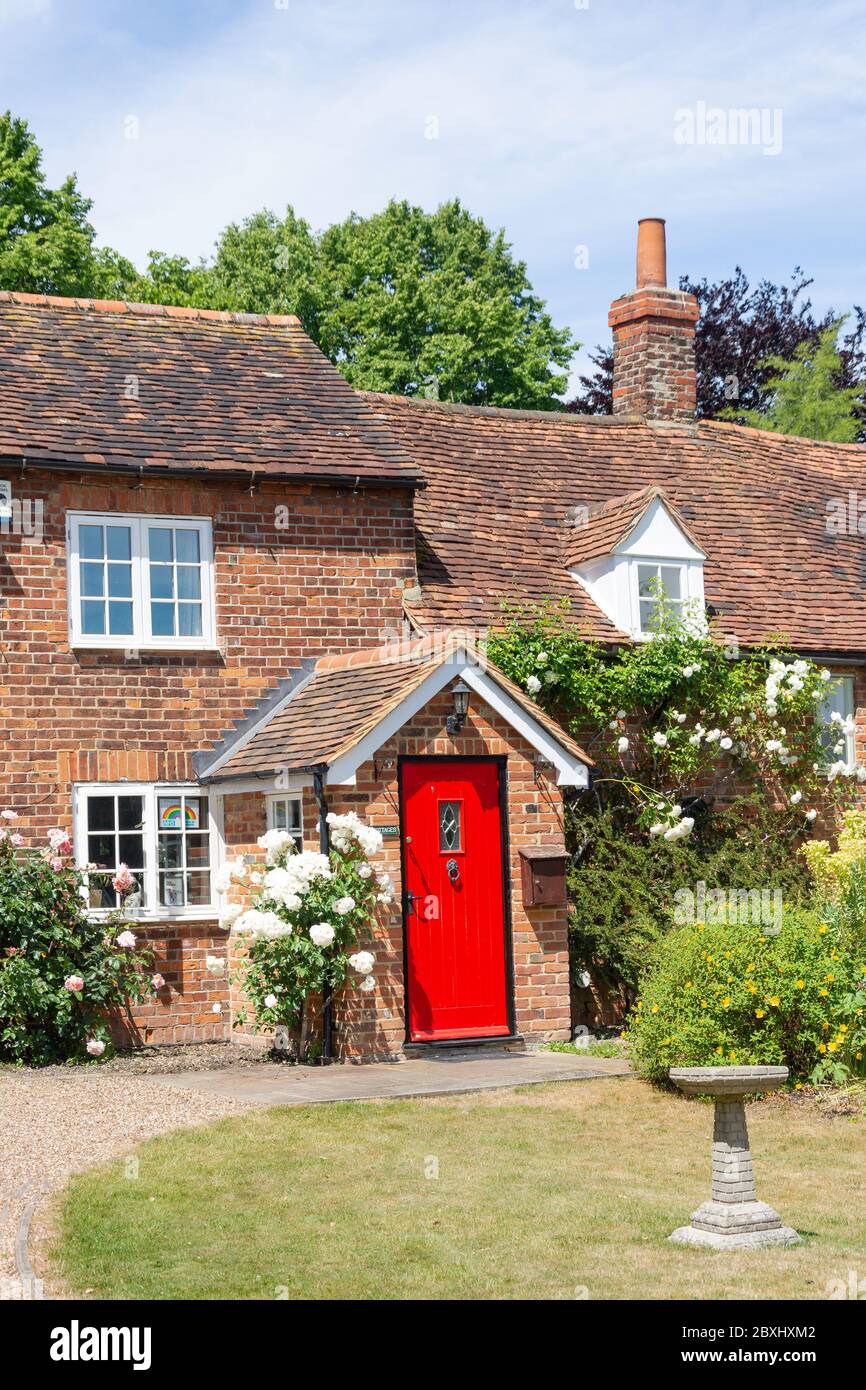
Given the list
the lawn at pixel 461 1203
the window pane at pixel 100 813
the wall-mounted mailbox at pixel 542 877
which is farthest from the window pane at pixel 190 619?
the lawn at pixel 461 1203

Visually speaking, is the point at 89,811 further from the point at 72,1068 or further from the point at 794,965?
the point at 794,965

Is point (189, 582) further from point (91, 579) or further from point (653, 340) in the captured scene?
point (653, 340)

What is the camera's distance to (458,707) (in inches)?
615

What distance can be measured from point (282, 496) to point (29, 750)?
3757mm

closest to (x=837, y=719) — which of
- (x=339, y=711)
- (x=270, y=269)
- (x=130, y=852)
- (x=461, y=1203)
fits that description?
(x=339, y=711)

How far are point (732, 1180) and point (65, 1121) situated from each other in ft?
17.7

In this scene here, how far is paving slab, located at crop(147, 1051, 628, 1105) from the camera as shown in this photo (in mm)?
13047

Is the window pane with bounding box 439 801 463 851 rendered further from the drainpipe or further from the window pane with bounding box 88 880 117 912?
the window pane with bounding box 88 880 117 912

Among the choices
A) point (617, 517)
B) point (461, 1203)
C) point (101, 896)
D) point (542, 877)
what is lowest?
point (461, 1203)

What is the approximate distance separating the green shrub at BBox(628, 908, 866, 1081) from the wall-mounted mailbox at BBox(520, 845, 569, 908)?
97.7 inches

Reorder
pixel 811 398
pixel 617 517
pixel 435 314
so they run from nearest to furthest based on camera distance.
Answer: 1. pixel 617 517
2. pixel 811 398
3. pixel 435 314

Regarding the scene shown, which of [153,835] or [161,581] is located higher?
[161,581]

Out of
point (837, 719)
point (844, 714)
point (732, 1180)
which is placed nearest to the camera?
point (732, 1180)

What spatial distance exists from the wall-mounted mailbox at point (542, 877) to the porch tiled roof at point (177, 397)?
4.59m
